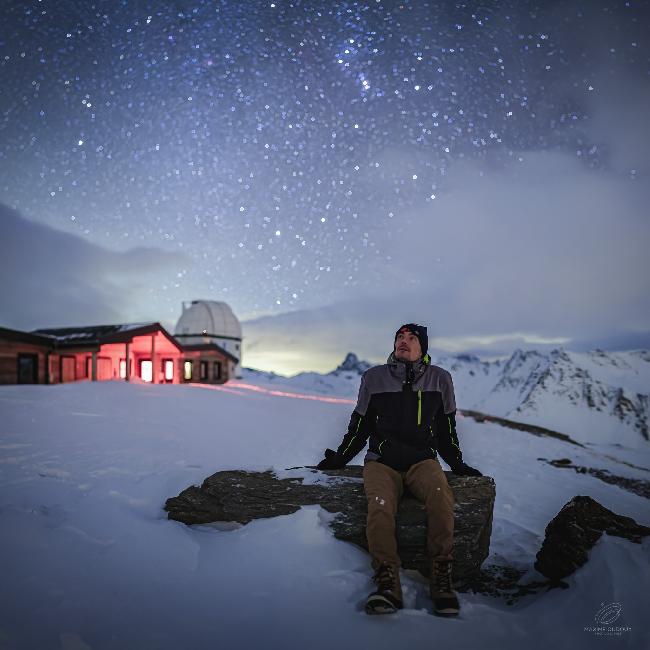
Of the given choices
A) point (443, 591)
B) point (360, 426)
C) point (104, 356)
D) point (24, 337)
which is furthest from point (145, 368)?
point (443, 591)

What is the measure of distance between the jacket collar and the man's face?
0.06 metres

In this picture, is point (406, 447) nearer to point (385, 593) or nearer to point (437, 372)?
point (437, 372)

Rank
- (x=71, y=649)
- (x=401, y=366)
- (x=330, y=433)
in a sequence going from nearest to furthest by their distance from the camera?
(x=71, y=649) → (x=401, y=366) → (x=330, y=433)

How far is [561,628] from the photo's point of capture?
290cm

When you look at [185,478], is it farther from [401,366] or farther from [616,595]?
[616,595]

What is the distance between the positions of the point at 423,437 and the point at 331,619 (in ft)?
6.37

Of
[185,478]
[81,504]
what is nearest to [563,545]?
[185,478]

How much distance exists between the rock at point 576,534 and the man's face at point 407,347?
7.18 feet

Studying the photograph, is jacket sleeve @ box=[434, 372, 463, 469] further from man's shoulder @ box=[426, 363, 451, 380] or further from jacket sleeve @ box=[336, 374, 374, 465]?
jacket sleeve @ box=[336, 374, 374, 465]

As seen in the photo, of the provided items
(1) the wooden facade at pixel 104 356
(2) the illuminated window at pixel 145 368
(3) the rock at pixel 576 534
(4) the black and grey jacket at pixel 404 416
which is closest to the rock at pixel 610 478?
(3) the rock at pixel 576 534

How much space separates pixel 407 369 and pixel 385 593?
217cm

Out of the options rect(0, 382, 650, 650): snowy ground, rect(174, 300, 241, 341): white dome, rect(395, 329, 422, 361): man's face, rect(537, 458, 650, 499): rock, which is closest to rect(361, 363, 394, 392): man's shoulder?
rect(395, 329, 422, 361): man's face

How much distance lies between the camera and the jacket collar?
444 centimetres

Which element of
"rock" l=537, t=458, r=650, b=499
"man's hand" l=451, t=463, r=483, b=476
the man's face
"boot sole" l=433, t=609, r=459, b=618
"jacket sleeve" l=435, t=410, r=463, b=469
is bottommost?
"rock" l=537, t=458, r=650, b=499
